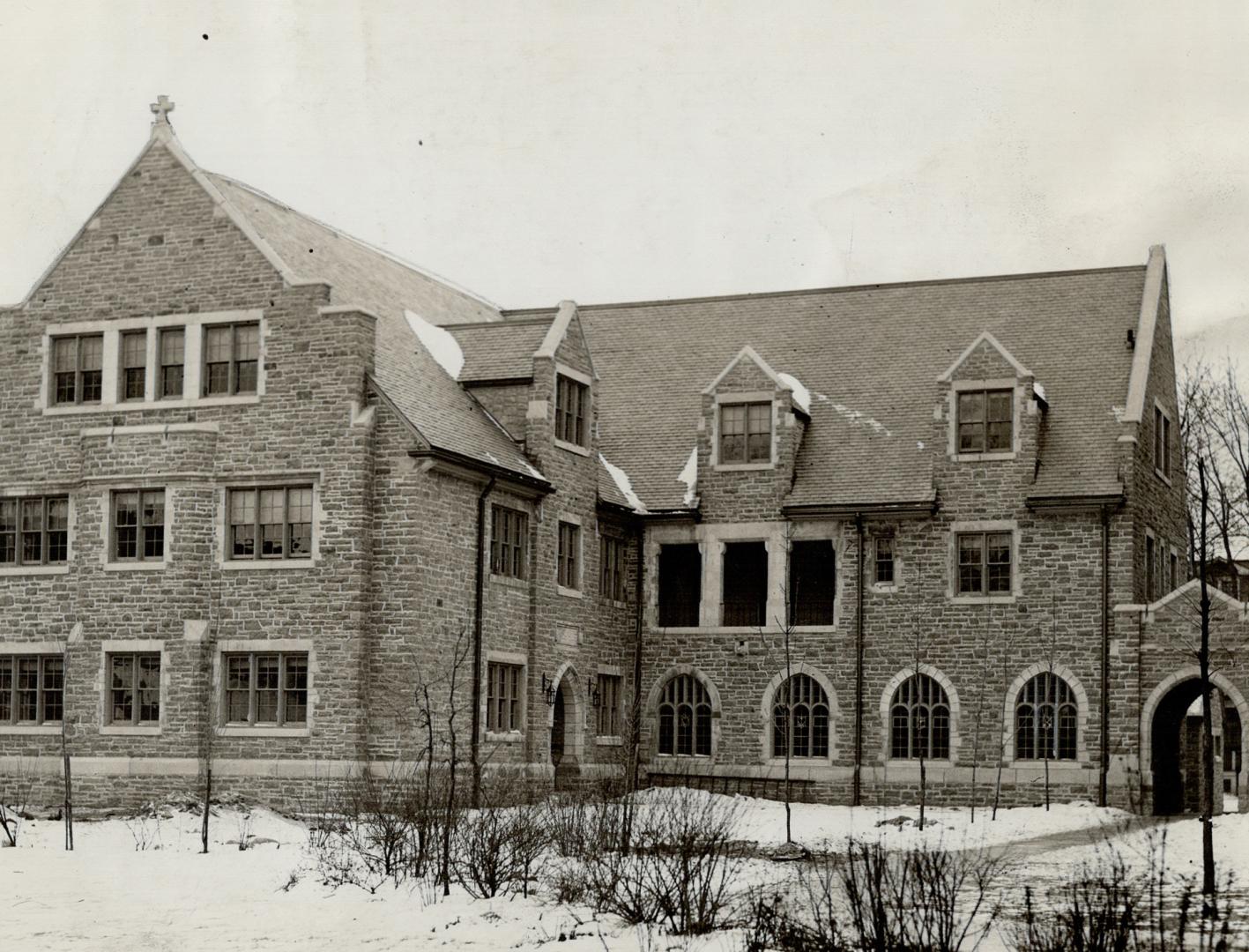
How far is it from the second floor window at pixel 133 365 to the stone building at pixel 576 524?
0.08 metres

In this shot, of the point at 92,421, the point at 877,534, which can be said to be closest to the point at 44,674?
the point at 92,421

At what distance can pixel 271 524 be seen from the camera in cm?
3316

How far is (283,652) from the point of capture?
107 ft

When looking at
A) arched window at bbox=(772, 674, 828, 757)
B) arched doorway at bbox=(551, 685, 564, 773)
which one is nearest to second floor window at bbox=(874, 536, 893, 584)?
arched window at bbox=(772, 674, 828, 757)

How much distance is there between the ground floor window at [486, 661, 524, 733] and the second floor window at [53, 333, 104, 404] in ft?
29.2

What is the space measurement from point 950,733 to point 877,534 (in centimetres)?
435

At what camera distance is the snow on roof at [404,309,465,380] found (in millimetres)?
37531

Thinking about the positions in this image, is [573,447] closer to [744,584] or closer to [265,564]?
[744,584]

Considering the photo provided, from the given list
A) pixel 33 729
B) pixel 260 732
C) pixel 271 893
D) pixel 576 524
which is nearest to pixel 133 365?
pixel 33 729

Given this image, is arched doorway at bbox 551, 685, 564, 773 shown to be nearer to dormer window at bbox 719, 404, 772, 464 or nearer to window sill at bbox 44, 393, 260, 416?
dormer window at bbox 719, 404, 772, 464

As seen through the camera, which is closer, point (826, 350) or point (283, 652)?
point (283, 652)

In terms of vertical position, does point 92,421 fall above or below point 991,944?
above

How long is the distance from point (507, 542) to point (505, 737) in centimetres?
369

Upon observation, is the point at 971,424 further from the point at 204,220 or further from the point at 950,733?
the point at 204,220
